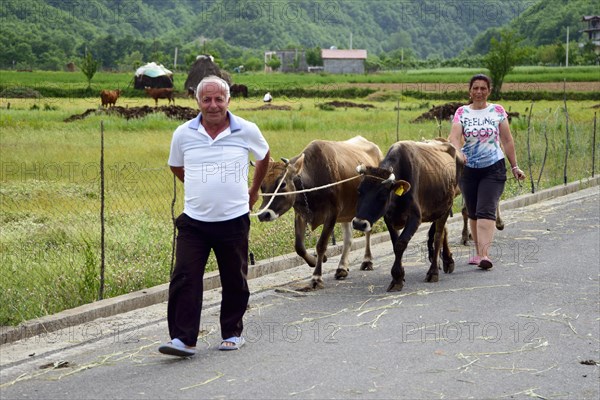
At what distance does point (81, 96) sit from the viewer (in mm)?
63656

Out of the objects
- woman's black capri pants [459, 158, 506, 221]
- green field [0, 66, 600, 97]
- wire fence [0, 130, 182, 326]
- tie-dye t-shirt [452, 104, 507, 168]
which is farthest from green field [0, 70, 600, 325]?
green field [0, 66, 600, 97]

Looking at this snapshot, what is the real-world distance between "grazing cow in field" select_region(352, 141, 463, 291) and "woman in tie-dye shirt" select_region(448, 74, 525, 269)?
0.28 m

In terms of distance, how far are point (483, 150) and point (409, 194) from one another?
1.39 metres

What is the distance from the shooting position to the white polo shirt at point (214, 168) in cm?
795

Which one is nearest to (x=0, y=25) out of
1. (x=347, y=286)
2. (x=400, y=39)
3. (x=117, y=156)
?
(x=117, y=156)

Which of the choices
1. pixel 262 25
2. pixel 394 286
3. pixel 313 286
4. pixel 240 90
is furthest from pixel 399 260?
pixel 262 25

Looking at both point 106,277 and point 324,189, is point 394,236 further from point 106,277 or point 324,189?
point 106,277

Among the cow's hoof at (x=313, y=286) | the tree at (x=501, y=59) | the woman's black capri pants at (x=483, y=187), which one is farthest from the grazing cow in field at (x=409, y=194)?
the tree at (x=501, y=59)

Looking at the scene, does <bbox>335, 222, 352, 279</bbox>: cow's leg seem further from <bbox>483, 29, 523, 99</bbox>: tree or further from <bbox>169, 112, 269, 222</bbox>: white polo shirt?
<bbox>483, 29, 523, 99</bbox>: tree

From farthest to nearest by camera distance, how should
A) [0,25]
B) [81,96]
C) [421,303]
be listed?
[0,25] → [81,96] → [421,303]

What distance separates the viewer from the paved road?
7242mm

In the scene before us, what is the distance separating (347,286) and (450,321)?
2.01m

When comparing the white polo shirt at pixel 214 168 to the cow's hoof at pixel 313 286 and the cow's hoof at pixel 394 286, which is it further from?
the cow's hoof at pixel 394 286

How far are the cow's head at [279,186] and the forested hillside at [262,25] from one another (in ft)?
275
